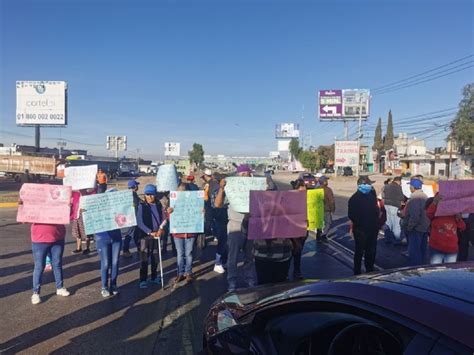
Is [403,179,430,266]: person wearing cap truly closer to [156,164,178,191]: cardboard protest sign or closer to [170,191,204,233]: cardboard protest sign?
[170,191,204,233]: cardboard protest sign

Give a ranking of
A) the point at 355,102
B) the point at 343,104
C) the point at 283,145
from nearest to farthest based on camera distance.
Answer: the point at 355,102, the point at 343,104, the point at 283,145

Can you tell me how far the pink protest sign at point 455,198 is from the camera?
6082 mm

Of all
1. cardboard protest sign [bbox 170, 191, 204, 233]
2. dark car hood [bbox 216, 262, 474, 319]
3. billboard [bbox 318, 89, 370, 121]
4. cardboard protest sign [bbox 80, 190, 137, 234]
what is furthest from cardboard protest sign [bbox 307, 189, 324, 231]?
billboard [bbox 318, 89, 370, 121]

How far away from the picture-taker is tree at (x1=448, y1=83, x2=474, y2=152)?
52500mm

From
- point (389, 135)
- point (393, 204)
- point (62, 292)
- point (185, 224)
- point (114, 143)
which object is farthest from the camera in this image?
point (389, 135)

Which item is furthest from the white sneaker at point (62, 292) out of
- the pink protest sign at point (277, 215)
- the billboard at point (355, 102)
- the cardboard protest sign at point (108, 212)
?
the billboard at point (355, 102)

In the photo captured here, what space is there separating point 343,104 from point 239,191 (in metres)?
72.3

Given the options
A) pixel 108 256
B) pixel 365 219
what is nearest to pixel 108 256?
pixel 108 256

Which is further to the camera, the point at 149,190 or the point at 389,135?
the point at 389,135

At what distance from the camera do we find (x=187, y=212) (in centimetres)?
685

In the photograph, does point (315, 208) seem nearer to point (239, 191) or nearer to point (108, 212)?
point (239, 191)

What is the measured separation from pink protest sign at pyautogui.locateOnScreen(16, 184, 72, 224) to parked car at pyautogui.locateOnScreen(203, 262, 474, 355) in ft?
12.8

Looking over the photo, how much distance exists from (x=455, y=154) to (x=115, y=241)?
214 feet

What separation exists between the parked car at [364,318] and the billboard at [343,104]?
244 feet
